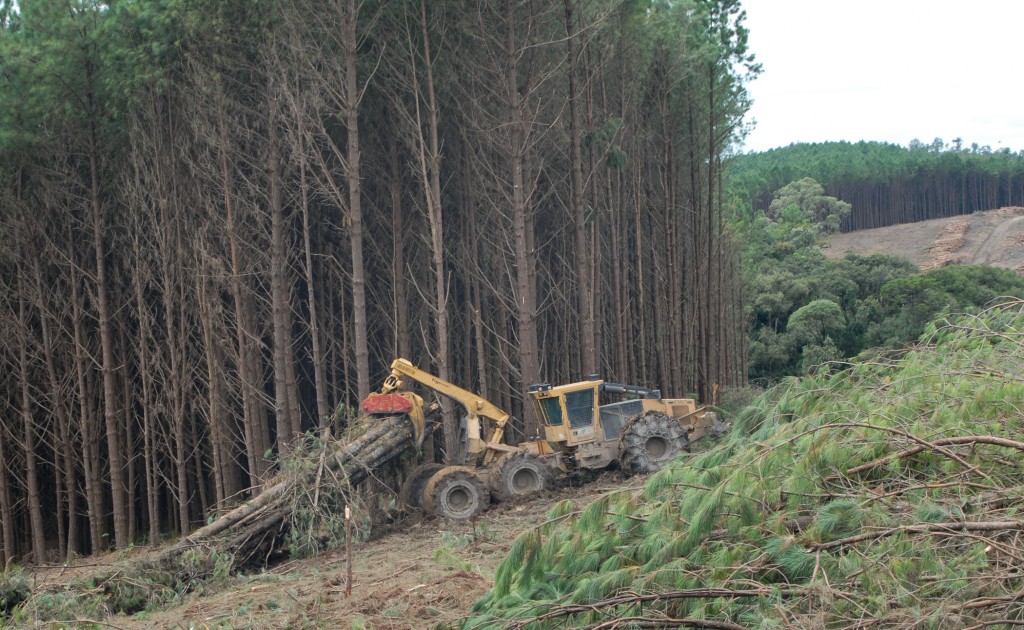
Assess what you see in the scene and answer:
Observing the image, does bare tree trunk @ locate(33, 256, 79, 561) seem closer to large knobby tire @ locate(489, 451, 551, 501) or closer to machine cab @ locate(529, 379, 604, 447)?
large knobby tire @ locate(489, 451, 551, 501)

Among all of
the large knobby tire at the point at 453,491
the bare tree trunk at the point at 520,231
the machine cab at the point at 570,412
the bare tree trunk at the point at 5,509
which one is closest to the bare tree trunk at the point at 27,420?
the bare tree trunk at the point at 5,509

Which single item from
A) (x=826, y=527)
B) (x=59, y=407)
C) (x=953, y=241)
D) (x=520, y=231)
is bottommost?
(x=59, y=407)

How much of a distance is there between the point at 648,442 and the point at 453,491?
3.04m

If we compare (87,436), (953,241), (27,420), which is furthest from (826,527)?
(953,241)

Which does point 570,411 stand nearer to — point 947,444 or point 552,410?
point 552,410

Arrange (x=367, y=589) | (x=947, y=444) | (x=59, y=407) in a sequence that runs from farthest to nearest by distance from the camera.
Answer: (x=59, y=407)
(x=367, y=589)
(x=947, y=444)

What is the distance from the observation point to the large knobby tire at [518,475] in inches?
538

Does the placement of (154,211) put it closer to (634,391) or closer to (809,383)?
(634,391)

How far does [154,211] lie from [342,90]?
4.63m

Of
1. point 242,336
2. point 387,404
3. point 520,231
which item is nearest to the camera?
point 387,404

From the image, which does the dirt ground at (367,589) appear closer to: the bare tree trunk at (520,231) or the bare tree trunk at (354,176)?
the bare tree trunk at (354,176)

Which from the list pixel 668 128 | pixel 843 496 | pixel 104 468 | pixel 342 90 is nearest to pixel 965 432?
pixel 843 496

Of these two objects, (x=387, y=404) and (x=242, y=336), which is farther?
(x=242, y=336)

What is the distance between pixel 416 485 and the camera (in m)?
14.3
